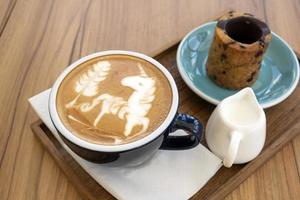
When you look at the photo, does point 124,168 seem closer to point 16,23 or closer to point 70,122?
point 70,122

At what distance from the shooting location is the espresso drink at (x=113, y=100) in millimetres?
565

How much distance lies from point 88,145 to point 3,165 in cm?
21

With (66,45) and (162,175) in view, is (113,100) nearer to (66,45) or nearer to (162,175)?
(162,175)

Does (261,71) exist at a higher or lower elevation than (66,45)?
lower

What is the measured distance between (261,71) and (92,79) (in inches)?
14.9

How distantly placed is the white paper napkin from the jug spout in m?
0.07

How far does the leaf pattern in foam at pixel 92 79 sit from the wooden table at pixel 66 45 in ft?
0.49

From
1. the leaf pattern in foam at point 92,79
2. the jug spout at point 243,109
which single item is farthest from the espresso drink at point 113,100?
the jug spout at point 243,109

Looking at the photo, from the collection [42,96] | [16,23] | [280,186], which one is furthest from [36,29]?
[280,186]

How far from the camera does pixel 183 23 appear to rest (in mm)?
916

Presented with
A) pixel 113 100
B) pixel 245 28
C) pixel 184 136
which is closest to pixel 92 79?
pixel 113 100

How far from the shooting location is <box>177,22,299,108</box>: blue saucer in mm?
745

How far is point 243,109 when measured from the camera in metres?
0.64

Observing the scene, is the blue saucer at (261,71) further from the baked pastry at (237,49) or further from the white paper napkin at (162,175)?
the white paper napkin at (162,175)
